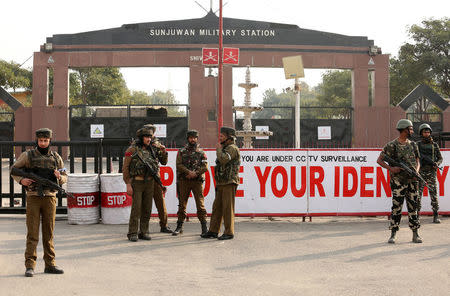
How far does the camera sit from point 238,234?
8.92 m

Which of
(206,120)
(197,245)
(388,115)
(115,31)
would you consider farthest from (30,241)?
(388,115)

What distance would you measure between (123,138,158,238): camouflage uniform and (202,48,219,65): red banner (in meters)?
11.9

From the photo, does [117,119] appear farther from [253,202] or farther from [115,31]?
[253,202]

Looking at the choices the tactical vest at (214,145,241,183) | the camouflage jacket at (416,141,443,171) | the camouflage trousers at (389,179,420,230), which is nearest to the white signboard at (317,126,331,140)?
the camouflage jacket at (416,141,443,171)

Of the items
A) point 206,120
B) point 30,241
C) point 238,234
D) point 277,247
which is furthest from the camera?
point 206,120

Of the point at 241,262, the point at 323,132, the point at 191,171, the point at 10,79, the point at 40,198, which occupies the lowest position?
the point at 241,262

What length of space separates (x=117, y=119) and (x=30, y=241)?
19664 mm

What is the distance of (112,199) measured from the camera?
32.3 feet

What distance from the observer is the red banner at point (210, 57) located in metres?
19.9

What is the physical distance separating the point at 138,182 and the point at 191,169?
94cm

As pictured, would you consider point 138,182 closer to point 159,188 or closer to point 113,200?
point 159,188

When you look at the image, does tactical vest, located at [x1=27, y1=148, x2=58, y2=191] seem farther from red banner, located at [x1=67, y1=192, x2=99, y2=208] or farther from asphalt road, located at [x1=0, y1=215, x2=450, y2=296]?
red banner, located at [x1=67, y1=192, x2=99, y2=208]

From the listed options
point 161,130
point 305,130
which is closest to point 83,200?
point 161,130

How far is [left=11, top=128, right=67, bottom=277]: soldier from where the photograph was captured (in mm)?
6098
